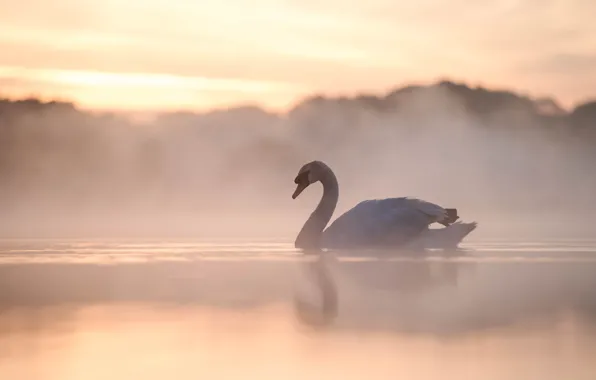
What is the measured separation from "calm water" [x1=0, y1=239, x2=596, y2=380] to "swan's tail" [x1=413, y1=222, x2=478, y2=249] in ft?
5.02

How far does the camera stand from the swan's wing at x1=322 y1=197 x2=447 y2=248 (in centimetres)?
1078

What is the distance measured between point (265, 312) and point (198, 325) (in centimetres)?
59

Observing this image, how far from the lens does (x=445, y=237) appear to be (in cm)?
1110

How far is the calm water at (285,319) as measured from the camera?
445 cm

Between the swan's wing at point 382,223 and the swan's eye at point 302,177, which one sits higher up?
the swan's eye at point 302,177

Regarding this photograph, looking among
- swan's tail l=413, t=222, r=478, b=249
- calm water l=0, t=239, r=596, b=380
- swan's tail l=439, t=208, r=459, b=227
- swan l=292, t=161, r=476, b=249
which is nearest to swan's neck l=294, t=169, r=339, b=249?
swan l=292, t=161, r=476, b=249

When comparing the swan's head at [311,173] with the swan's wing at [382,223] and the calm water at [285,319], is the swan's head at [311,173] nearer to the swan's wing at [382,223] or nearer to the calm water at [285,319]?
the swan's wing at [382,223]

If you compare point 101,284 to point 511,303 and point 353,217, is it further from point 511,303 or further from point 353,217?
point 353,217

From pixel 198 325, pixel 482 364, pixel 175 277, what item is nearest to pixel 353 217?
pixel 175 277

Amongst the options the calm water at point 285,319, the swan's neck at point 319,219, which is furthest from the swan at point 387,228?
the calm water at point 285,319

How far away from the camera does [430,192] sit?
25109 millimetres

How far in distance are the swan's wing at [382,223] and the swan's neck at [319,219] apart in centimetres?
12

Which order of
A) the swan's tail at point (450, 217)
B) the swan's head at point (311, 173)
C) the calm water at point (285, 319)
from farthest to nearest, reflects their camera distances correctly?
the swan's head at point (311, 173), the swan's tail at point (450, 217), the calm water at point (285, 319)

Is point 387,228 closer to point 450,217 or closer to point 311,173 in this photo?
point 450,217
